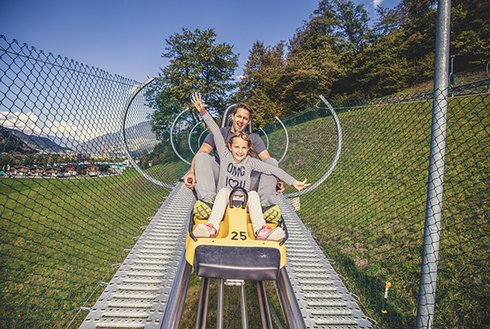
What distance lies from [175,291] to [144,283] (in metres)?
0.82

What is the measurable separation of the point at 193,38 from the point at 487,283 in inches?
961

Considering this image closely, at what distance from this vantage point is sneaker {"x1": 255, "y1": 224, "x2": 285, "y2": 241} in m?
1.86

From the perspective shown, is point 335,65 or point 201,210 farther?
point 335,65

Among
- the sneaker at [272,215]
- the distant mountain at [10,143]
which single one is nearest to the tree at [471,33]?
the sneaker at [272,215]

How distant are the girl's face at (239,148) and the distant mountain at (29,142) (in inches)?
82.2

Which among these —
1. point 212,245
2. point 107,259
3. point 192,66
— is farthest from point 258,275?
point 192,66

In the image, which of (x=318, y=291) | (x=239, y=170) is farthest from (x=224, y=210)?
(x=318, y=291)

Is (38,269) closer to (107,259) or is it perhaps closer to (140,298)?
(107,259)

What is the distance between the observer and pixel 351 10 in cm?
2797

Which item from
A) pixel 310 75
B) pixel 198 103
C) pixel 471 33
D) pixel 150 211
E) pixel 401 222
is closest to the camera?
pixel 198 103

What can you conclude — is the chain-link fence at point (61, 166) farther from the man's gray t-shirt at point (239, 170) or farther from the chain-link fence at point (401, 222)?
the chain-link fence at point (401, 222)

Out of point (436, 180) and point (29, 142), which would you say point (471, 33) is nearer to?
point (436, 180)

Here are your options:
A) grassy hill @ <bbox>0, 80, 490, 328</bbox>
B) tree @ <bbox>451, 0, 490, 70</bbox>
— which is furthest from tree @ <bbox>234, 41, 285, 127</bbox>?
grassy hill @ <bbox>0, 80, 490, 328</bbox>

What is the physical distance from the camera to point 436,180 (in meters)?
1.82
